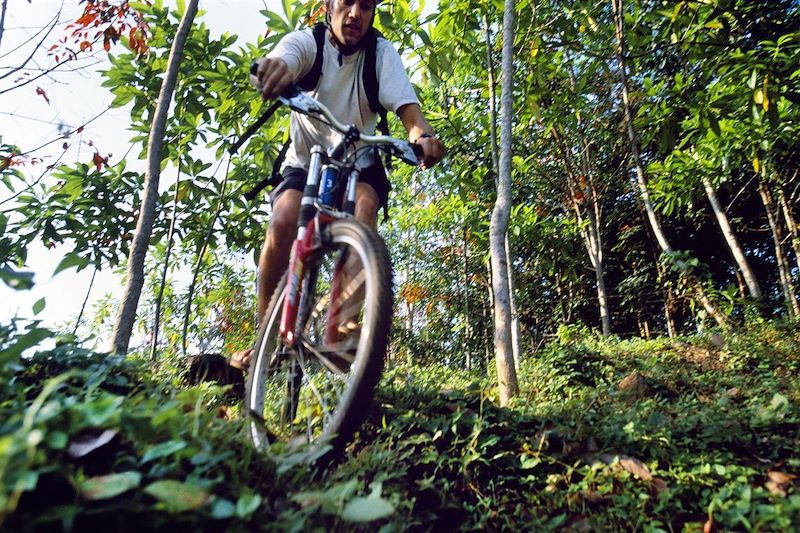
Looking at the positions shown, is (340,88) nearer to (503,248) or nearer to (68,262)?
(503,248)

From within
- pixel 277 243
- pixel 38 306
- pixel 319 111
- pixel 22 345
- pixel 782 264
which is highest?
pixel 782 264

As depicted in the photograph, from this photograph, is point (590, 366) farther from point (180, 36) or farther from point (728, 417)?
point (180, 36)

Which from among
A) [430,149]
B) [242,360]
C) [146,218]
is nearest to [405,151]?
[430,149]

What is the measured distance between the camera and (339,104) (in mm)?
2775

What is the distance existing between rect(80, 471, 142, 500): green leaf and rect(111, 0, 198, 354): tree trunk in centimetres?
264

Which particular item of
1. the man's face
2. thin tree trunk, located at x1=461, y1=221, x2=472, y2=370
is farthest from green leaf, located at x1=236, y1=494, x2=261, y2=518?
thin tree trunk, located at x1=461, y1=221, x2=472, y2=370

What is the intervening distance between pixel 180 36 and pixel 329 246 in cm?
264

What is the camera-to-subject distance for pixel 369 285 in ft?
6.03

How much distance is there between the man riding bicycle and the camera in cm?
260

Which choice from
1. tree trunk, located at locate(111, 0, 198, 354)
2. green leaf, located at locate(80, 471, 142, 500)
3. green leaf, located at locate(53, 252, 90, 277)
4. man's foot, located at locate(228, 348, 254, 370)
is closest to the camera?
green leaf, located at locate(80, 471, 142, 500)

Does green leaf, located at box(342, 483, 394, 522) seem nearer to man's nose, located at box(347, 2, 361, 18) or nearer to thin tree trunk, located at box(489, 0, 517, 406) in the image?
man's nose, located at box(347, 2, 361, 18)

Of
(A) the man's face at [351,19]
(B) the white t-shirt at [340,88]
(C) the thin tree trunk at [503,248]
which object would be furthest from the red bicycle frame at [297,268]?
(C) the thin tree trunk at [503,248]

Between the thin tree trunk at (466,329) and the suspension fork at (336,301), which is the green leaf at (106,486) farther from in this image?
the thin tree trunk at (466,329)

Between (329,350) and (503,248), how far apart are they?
6.37 ft
